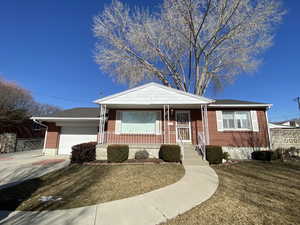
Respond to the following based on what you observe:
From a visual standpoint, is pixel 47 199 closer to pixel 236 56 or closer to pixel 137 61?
pixel 137 61

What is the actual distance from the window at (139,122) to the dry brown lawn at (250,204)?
20.1 feet

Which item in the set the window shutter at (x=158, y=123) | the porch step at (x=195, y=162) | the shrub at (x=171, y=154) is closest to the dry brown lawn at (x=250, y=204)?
the porch step at (x=195, y=162)

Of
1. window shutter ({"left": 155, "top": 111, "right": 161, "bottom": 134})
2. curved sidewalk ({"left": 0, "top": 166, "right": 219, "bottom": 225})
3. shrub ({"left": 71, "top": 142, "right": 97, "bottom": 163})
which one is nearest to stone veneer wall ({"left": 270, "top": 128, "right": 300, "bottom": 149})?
window shutter ({"left": 155, "top": 111, "right": 161, "bottom": 134})

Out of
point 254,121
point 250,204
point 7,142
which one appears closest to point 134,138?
point 250,204

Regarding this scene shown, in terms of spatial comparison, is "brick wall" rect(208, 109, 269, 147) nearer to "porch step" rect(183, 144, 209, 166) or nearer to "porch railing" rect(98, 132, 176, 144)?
"porch step" rect(183, 144, 209, 166)

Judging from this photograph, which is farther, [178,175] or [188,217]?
[178,175]

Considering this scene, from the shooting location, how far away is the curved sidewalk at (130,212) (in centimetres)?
285

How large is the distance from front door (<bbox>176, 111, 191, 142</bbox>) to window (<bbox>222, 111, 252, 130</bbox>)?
2547 millimetres

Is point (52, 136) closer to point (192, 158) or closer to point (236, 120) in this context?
point (192, 158)

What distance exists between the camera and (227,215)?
300 centimetres

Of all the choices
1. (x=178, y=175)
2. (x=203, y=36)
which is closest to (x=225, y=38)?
(x=203, y=36)

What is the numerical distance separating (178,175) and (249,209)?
8.89 feet

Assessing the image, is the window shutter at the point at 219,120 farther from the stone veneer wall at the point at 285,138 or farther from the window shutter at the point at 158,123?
the window shutter at the point at 158,123

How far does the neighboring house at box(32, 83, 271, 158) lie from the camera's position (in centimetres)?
996
